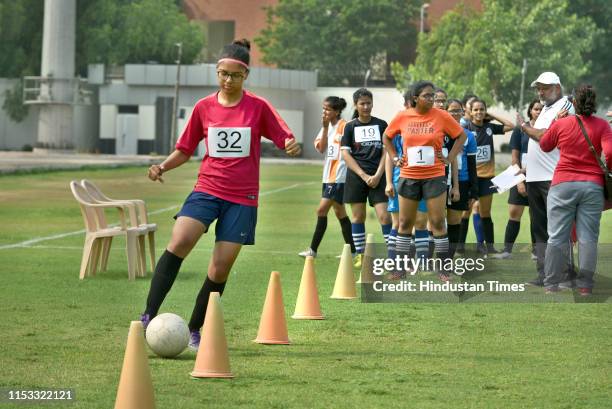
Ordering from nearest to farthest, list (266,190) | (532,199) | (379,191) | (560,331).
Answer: (560,331)
(532,199)
(379,191)
(266,190)

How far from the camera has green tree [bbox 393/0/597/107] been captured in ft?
288

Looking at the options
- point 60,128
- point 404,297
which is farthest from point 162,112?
point 404,297

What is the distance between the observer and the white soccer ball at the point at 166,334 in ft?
31.0

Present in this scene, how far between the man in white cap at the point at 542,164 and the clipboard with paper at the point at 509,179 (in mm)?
1244

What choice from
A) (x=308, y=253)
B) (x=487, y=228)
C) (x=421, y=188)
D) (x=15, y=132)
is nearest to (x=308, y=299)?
(x=421, y=188)

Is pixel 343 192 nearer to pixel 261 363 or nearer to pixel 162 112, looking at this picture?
pixel 261 363

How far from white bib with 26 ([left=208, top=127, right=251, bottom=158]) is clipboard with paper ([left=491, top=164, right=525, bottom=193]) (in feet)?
22.2

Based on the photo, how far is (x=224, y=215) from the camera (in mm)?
10141

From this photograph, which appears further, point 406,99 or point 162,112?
point 162,112

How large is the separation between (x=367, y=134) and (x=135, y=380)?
31.2ft

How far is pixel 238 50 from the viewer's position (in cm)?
1030

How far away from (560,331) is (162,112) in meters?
78.5

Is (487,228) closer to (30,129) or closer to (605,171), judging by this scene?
(605,171)

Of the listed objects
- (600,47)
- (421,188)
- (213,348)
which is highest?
(600,47)
